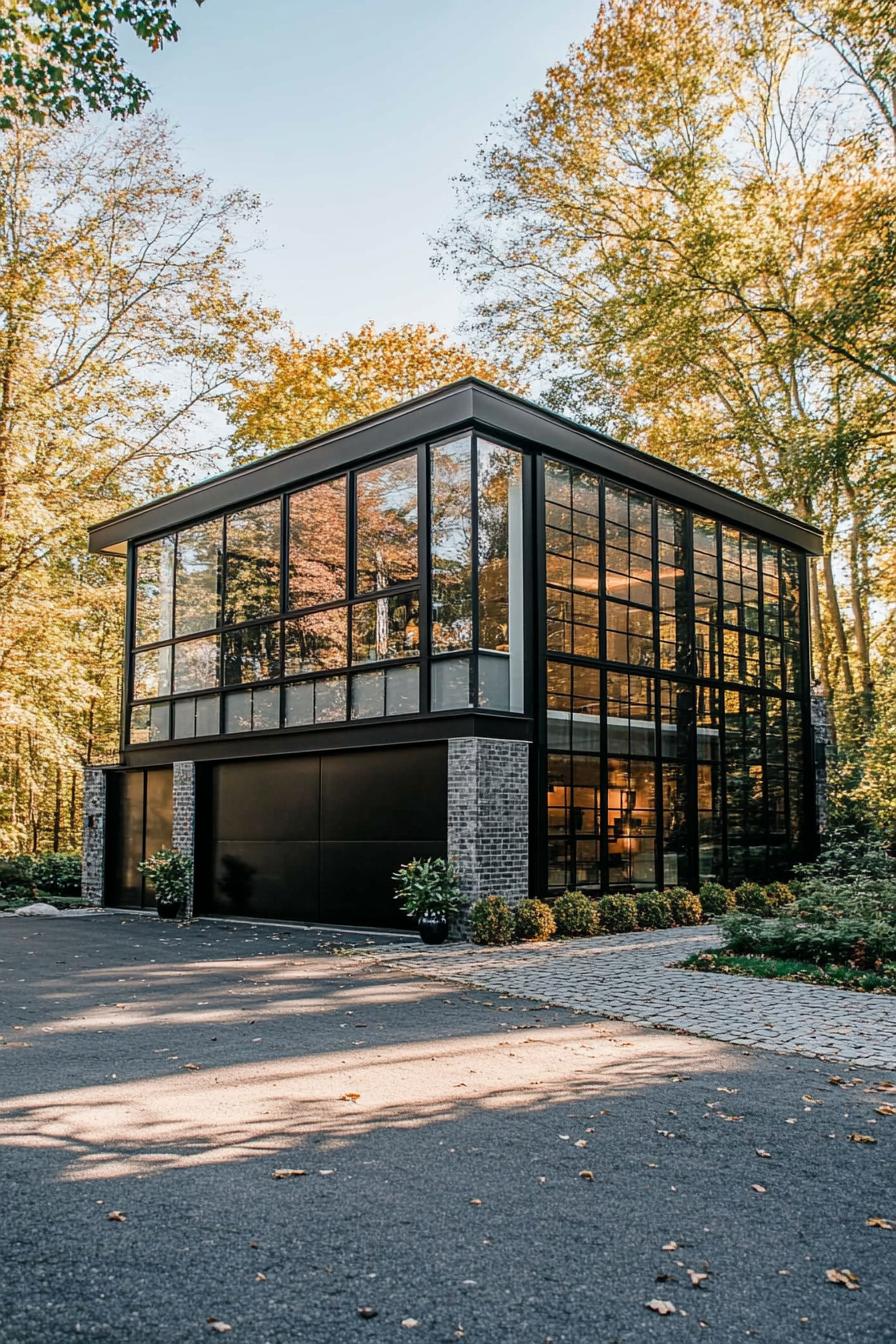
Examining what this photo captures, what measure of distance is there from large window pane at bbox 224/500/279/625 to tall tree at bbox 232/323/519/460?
9.86 m

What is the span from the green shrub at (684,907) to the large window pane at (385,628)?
468cm

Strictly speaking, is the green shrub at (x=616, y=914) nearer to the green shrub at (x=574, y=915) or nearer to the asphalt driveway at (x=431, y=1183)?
the green shrub at (x=574, y=915)

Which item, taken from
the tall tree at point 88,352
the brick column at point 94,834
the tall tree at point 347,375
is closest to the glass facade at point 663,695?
the brick column at point 94,834

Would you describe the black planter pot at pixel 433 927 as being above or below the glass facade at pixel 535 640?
below

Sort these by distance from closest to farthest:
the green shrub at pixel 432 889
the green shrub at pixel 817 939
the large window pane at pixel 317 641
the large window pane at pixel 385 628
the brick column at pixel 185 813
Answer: the green shrub at pixel 817 939, the green shrub at pixel 432 889, the large window pane at pixel 385 628, the large window pane at pixel 317 641, the brick column at pixel 185 813

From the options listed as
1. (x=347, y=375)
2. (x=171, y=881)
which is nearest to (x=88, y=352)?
(x=347, y=375)

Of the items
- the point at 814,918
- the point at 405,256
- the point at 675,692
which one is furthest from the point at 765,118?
the point at 814,918

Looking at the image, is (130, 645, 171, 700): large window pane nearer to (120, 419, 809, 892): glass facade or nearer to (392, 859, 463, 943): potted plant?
(120, 419, 809, 892): glass facade

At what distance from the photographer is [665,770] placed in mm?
14023

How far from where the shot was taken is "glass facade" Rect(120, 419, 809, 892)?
39.4ft

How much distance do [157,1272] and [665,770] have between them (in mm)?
11594

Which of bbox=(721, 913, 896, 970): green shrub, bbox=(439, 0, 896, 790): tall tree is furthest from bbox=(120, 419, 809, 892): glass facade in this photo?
bbox=(439, 0, 896, 790): tall tree

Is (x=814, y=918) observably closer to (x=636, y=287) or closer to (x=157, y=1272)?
(x=157, y=1272)

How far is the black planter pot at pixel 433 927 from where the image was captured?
35.9 ft
